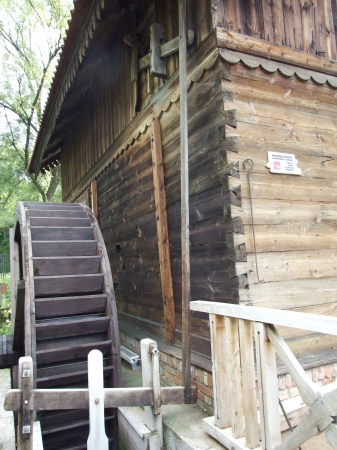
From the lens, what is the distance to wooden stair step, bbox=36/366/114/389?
3.71 m

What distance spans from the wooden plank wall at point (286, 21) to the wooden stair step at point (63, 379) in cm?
373

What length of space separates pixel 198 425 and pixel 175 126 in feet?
9.81

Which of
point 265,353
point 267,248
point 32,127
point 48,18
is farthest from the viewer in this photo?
point 32,127

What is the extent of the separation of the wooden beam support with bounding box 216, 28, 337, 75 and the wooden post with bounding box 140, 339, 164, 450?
8.90 ft

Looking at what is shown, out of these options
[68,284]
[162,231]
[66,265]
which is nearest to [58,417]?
[68,284]

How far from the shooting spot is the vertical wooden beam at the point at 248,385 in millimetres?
2244

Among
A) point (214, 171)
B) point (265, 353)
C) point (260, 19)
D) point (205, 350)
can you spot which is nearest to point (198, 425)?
point (205, 350)

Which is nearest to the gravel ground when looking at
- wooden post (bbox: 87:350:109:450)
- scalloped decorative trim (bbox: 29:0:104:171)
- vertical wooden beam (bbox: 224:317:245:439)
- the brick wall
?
wooden post (bbox: 87:350:109:450)

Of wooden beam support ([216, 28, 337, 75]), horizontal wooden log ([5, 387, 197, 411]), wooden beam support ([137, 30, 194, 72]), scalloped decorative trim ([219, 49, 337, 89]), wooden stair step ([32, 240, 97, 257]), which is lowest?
horizontal wooden log ([5, 387, 197, 411])

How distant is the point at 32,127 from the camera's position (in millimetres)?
18094

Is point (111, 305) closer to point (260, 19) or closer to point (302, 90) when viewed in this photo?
point (302, 90)

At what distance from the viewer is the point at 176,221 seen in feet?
13.3

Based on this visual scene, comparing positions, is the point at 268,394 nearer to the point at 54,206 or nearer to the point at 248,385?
the point at 248,385

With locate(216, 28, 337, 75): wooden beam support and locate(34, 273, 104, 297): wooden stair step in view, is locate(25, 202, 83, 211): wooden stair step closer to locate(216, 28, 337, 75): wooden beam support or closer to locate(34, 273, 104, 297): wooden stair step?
locate(34, 273, 104, 297): wooden stair step
